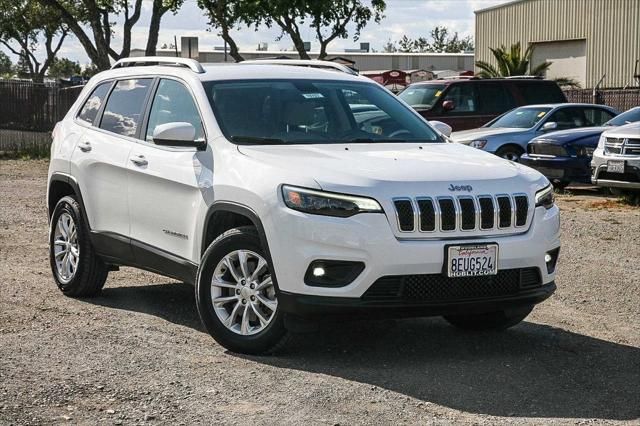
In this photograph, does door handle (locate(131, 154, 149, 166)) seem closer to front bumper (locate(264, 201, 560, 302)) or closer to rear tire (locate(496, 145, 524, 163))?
front bumper (locate(264, 201, 560, 302))

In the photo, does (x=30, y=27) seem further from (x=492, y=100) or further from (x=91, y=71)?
(x=492, y=100)

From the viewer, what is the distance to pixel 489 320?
7707mm

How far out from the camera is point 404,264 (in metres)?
Result: 6.52

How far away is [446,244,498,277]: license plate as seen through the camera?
21.7 feet

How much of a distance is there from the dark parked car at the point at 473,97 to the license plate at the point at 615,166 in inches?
245

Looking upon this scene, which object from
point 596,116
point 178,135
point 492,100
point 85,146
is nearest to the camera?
point 178,135

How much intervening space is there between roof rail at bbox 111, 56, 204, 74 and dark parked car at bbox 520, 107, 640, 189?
32.9ft

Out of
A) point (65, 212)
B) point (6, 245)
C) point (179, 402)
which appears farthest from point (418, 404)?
point (6, 245)

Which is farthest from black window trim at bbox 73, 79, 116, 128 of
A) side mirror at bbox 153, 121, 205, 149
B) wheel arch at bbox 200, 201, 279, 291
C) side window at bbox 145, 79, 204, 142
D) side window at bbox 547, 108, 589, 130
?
side window at bbox 547, 108, 589, 130

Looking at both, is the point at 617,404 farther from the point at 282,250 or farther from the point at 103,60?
the point at 103,60

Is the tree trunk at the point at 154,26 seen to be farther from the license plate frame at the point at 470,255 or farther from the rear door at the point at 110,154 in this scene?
the license plate frame at the point at 470,255

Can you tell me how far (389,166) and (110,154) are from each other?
2.40 metres

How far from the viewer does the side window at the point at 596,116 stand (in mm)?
20609

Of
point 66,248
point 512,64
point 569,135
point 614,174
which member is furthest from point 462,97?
point 512,64
